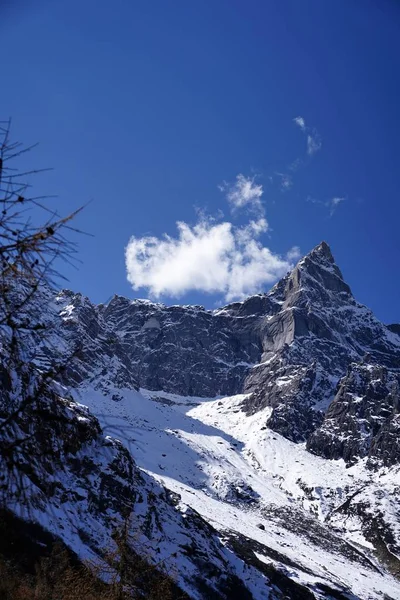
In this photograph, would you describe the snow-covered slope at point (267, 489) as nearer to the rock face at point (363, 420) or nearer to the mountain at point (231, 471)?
the mountain at point (231, 471)

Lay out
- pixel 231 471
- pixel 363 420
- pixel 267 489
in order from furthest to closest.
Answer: pixel 363 420
pixel 231 471
pixel 267 489

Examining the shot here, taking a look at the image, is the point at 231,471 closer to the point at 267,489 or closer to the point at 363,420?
the point at 267,489

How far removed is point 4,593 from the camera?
9.16 m

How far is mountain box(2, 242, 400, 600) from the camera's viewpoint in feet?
11.3

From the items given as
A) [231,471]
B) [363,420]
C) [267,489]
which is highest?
[363,420]

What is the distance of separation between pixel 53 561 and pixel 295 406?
140050mm

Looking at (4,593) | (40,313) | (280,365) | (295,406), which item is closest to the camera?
(40,313)

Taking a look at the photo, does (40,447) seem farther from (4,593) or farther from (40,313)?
(4,593)

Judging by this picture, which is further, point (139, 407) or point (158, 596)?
point (139, 407)

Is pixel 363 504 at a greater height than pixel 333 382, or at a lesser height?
lesser

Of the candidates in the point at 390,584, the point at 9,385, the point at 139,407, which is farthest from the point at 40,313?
the point at 139,407

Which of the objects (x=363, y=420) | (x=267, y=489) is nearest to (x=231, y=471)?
(x=267, y=489)

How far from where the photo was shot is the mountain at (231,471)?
3.45m

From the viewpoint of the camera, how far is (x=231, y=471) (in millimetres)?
112125
